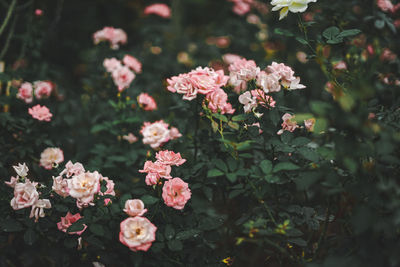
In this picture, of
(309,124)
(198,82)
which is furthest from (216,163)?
(309,124)

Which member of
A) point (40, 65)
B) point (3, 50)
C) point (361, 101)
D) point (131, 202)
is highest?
point (361, 101)

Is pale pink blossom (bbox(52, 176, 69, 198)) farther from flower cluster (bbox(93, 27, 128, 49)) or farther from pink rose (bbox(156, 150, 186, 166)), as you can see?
flower cluster (bbox(93, 27, 128, 49))

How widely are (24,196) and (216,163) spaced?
0.69 m

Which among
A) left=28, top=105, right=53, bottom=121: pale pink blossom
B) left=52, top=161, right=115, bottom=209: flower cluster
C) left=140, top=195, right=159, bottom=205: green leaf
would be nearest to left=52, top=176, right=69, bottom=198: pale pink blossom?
left=52, top=161, right=115, bottom=209: flower cluster

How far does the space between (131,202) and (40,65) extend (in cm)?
179

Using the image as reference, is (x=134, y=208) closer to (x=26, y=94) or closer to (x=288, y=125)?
(x=288, y=125)

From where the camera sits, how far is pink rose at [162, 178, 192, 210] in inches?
45.7

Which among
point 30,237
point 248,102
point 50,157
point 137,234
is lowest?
point 50,157

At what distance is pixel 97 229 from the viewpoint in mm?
1105

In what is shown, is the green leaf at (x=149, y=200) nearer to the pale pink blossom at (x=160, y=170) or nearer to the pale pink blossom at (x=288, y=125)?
the pale pink blossom at (x=160, y=170)

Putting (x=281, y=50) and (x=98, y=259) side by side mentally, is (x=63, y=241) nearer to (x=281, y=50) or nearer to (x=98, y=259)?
(x=98, y=259)

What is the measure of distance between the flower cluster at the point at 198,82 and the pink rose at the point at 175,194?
331 millimetres

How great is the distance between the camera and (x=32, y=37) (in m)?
2.29

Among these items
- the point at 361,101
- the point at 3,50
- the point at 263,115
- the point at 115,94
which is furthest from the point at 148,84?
the point at 361,101
